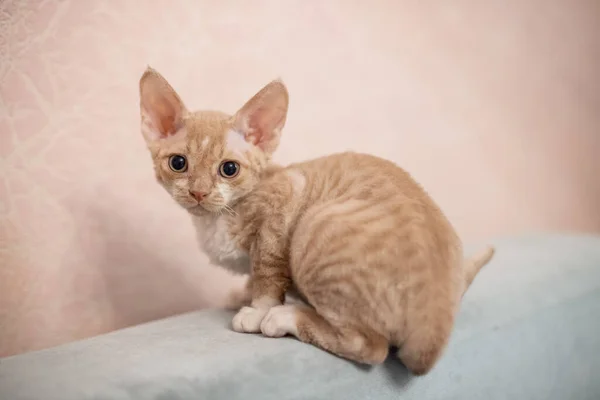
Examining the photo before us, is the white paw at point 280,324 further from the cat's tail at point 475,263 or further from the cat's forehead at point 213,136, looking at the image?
the cat's tail at point 475,263

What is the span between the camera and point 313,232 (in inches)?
36.1

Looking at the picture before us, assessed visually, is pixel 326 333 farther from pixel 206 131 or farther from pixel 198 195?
pixel 206 131

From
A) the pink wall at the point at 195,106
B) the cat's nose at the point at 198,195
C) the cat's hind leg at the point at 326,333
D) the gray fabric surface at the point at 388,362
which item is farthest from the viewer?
the pink wall at the point at 195,106

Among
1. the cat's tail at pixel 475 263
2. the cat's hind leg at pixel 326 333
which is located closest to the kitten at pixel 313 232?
the cat's hind leg at pixel 326 333

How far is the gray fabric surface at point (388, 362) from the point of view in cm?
73

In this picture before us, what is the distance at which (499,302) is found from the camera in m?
1.09

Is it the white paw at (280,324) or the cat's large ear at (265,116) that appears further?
the cat's large ear at (265,116)

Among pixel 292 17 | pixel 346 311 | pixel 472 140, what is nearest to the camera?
pixel 346 311

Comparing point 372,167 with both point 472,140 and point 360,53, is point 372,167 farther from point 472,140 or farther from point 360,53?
point 472,140

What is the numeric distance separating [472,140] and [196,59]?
1.10 m

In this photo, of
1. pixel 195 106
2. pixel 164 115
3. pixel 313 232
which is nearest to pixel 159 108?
pixel 164 115

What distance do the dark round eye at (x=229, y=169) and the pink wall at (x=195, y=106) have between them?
0.36 m

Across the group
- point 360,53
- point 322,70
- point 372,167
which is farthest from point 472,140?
point 372,167

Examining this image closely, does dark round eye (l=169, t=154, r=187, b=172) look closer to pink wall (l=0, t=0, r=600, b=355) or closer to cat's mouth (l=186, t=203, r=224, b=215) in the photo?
cat's mouth (l=186, t=203, r=224, b=215)
